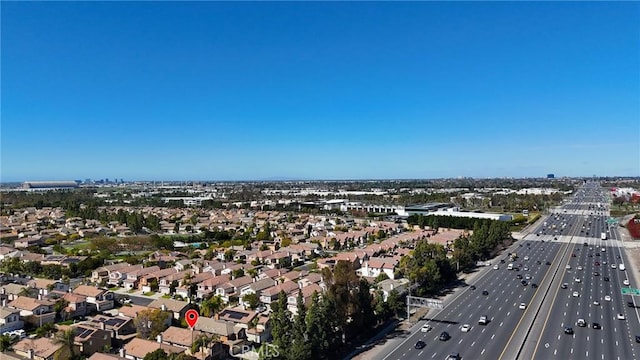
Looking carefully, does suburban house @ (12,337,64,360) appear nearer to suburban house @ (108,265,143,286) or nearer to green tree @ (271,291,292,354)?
green tree @ (271,291,292,354)

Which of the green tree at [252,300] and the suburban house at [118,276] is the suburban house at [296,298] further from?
the suburban house at [118,276]

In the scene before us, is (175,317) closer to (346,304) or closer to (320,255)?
(346,304)

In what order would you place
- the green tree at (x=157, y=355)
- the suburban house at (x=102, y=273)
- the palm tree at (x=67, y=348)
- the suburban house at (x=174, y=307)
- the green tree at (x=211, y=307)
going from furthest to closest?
the suburban house at (x=102, y=273) → the green tree at (x=211, y=307) → the suburban house at (x=174, y=307) → the palm tree at (x=67, y=348) → the green tree at (x=157, y=355)

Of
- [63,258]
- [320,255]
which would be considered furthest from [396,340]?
[63,258]

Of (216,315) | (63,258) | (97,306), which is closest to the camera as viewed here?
(216,315)

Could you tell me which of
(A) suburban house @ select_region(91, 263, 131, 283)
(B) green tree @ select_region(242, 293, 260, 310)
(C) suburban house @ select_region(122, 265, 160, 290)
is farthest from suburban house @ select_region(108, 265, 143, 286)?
(B) green tree @ select_region(242, 293, 260, 310)

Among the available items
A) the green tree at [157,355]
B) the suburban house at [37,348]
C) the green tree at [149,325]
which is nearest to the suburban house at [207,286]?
the green tree at [149,325]

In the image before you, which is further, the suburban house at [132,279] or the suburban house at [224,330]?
the suburban house at [132,279]
